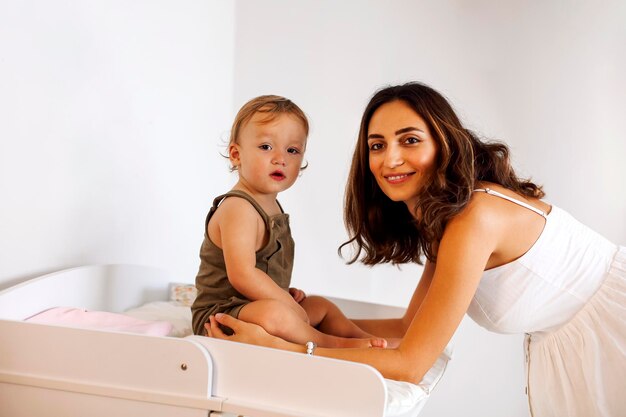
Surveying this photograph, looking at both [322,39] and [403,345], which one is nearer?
[403,345]

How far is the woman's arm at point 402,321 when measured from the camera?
5.15 ft

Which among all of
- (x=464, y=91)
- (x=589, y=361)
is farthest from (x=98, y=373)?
(x=464, y=91)

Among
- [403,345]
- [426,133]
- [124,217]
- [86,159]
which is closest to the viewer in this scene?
[403,345]

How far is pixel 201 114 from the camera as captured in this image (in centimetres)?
223

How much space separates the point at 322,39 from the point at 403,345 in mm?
1640

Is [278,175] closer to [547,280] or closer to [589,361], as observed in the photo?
[547,280]

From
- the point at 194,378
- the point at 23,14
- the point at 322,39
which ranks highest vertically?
the point at 322,39

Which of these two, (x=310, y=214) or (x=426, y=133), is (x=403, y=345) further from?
(x=310, y=214)

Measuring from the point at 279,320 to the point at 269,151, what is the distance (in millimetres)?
420

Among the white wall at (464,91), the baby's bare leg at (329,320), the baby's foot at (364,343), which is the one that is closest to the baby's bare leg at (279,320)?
the baby's foot at (364,343)

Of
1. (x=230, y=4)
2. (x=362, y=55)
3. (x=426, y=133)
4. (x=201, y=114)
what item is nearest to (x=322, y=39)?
(x=362, y=55)

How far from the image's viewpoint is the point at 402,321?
63.0 inches

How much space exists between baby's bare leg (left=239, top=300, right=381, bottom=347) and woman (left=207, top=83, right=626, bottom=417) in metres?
0.04

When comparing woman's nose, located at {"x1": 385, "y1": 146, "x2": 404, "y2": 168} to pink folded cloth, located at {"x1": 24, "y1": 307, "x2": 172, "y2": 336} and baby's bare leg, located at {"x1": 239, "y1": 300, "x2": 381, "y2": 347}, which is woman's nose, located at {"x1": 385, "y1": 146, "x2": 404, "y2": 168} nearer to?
baby's bare leg, located at {"x1": 239, "y1": 300, "x2": 381, "y2": 347}
